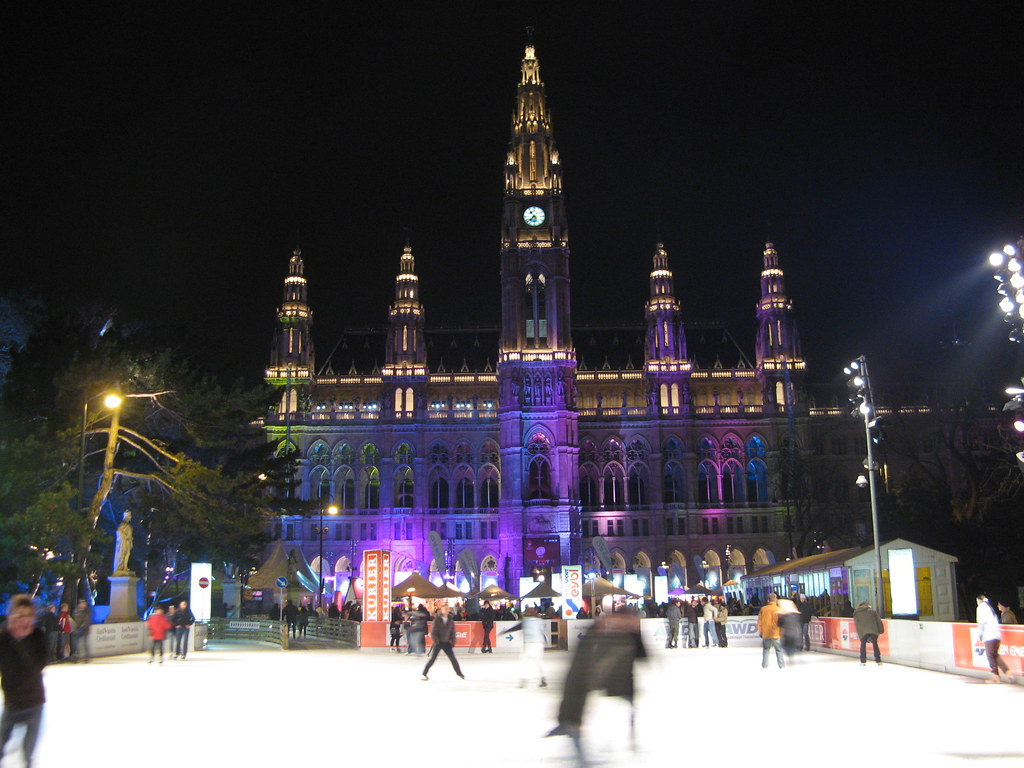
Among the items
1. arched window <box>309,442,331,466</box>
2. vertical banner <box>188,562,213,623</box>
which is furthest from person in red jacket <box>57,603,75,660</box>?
arched window <box>309,442,331,466</box>

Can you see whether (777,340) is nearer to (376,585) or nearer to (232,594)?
(232,594)

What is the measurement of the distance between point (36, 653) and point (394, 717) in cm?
710

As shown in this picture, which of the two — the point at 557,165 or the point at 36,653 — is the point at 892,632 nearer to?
the point at 36,653

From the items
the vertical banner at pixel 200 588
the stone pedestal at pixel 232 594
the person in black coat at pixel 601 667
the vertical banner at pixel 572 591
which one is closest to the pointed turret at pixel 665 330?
the stone pedestal at pixel 232 594

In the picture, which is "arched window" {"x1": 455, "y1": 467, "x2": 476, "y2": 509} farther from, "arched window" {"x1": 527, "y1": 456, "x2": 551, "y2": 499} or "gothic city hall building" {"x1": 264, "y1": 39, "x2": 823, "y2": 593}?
"arched window" {"x1": 527, "y1": 456, "x2": 551, "y2": 499}

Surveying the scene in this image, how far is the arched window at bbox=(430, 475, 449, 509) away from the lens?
315 feet

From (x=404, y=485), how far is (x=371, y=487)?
3.08m

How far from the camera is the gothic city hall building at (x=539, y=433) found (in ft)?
300

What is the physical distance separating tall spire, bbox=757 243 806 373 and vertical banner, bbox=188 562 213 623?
227ft

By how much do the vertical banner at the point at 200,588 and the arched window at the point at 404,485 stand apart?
55734 millimetres

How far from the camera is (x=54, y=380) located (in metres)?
37.1

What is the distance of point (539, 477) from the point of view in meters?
90.7

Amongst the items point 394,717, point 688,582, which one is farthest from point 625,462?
point 394,717

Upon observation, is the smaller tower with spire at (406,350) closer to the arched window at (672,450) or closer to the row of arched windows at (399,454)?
the row of arched windows at (399,454)
